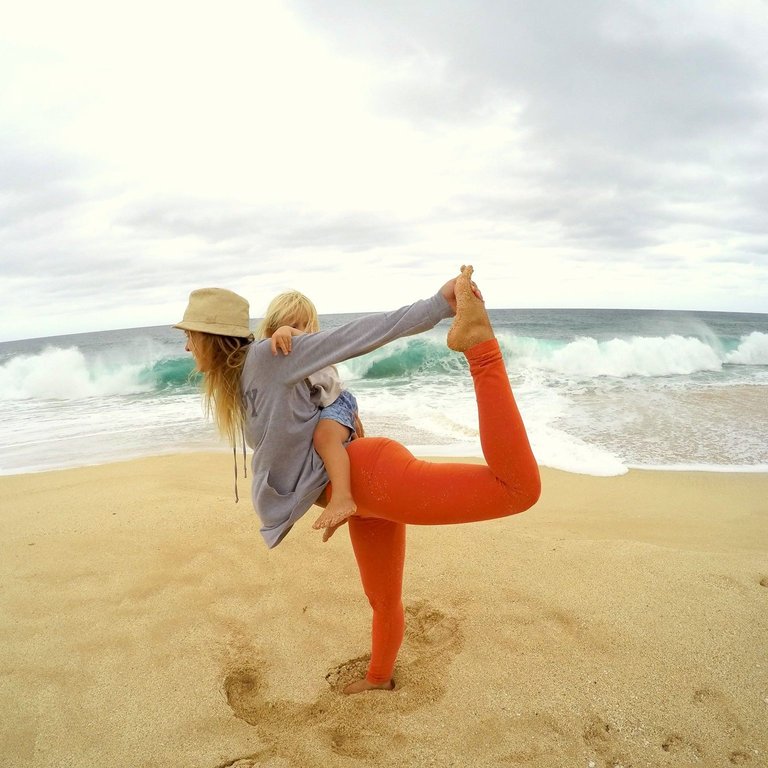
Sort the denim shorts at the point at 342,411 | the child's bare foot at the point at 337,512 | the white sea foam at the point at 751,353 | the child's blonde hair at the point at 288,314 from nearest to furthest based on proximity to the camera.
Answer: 1. the child's bare foot at the point at 337,512
2. the denim shorts at the point at 342,411
3. the child's blonde hair at the point at 288,314
4. the white sea foam at the point at 751,353

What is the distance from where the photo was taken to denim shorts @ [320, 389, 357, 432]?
2215 millimetres

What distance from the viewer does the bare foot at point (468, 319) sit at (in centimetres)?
179

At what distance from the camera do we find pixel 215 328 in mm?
2057

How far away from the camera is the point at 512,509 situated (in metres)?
1.83

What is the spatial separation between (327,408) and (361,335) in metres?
0.49

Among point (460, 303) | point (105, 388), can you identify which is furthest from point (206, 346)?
point (105, 388)

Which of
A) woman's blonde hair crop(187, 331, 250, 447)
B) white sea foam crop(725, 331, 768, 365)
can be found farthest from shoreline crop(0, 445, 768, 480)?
white sea foam crop(725, 331, 768, 365)

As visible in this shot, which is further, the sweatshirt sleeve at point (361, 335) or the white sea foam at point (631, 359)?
the white sea foam at point (631, 359)

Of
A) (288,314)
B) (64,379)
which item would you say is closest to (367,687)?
(288,314)

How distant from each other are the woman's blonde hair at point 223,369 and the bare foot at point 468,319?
0.88 metres

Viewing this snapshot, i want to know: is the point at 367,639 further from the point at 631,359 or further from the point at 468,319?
the point at 631,359

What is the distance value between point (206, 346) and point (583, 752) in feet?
7.24

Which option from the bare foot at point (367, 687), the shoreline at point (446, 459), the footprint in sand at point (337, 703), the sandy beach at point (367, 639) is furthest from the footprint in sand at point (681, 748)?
the shoreline at point (446, 459)

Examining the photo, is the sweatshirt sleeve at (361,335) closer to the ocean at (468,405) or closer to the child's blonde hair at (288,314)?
the child's blonde hair at (288,314)
